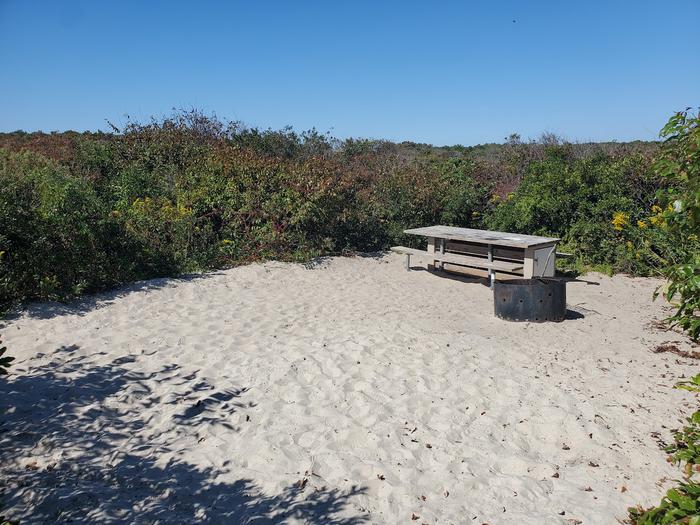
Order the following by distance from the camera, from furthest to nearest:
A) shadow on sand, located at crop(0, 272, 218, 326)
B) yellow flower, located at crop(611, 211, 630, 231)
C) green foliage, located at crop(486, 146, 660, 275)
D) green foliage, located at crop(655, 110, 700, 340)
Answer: green foliage, located at crop(486, 146, 660, 275)
yellow flower, located at crop(611, 211, 630, 231)
shadow on sand, located at crop(0, 272, 218, 326)
green foliage, located at crop(655, 110, 700, 340)

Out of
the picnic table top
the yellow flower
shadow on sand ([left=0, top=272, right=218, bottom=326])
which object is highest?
the yellow flower

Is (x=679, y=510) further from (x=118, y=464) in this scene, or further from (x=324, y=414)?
(x=118, y=464)

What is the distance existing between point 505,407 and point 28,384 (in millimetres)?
4730

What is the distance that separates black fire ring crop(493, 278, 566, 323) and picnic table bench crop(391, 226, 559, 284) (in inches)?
60.4

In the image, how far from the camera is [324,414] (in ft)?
16.3

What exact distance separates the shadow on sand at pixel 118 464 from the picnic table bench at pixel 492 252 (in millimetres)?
6121

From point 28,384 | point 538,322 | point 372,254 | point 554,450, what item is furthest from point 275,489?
point 372,254

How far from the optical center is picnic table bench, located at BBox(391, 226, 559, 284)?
378 inches

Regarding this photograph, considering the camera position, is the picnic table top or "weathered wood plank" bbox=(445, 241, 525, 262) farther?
"weathered wood plank" bbox=(445, 241, 525, 262)

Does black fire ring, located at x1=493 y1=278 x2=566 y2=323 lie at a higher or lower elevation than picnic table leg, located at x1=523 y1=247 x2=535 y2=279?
lower

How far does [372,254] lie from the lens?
1312 centimetres

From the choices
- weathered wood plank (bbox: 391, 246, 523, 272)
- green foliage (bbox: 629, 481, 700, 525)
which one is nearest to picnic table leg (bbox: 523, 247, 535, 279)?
weathered wood plank (bbox: 391, 246, 523, 272)

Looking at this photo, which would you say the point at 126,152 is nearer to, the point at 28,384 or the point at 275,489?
the point at 28,384

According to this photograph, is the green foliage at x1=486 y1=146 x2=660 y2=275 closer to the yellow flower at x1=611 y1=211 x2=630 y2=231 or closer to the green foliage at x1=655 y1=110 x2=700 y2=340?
the yellow flower at x1=611 y1=211 x2=630 y2=231
